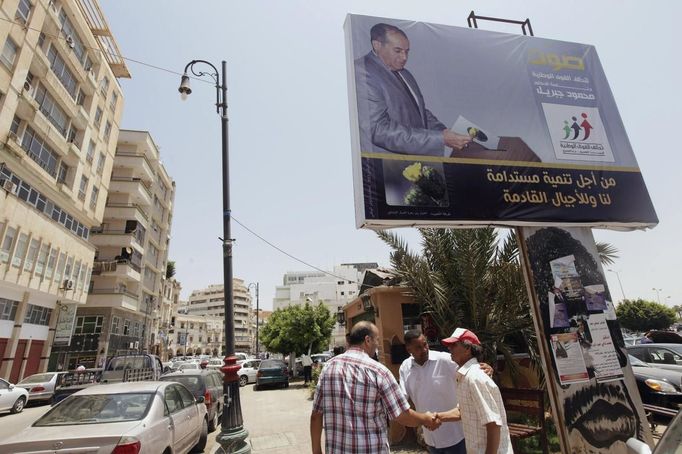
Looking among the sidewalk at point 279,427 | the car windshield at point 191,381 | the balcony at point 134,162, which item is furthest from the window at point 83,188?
the car windshield at point 191,381

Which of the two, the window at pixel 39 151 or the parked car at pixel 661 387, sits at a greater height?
the window at pixel 39 151

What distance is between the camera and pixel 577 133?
6789mm

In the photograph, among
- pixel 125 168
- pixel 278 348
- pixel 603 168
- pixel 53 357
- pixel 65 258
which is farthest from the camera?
pixel 125 168

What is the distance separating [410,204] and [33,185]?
2733 cm

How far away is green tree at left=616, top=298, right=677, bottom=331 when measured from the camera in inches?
1737

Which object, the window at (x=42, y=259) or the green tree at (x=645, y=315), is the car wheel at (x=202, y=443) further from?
the green tree at (x=645, y=315)

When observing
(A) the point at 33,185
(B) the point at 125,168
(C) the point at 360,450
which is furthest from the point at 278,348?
(B) the point at 125,168

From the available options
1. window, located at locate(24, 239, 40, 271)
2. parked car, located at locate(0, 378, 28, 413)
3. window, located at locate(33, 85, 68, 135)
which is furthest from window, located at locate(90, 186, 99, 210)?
parked car, located at locate(0, 378, 28, 413)

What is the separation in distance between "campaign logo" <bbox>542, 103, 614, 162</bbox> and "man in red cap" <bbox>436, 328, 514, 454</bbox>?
15.6 ft

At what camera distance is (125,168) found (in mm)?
39312

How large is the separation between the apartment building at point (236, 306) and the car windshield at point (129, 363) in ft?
316

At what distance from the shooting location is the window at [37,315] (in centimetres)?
2477

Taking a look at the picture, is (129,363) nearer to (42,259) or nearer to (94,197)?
(42,259)

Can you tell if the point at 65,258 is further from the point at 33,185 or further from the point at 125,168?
the point at 125,168
